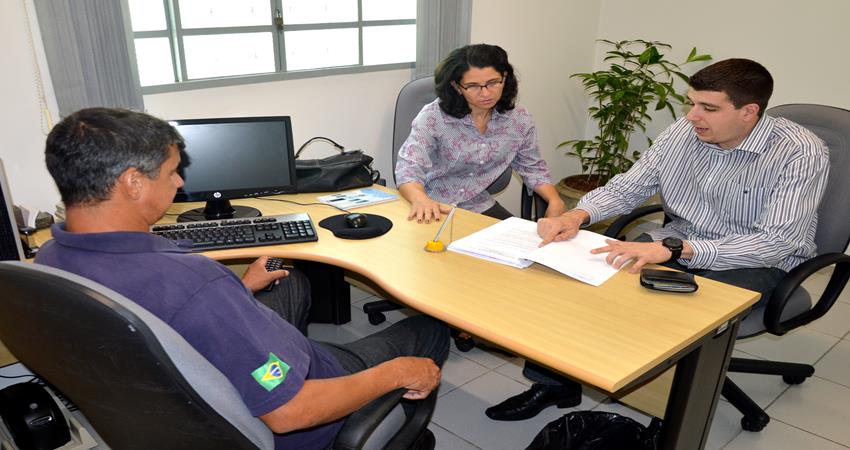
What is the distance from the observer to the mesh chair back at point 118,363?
84cm

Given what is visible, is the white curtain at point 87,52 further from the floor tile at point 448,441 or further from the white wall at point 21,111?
the floor tile at point 448,441

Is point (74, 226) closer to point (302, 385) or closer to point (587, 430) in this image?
point (302, 385)

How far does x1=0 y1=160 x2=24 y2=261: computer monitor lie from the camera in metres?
1.68

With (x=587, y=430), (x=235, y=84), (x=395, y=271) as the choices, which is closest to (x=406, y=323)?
(x=395, y=271)

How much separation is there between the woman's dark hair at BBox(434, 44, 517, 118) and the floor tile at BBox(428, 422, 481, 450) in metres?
1.18

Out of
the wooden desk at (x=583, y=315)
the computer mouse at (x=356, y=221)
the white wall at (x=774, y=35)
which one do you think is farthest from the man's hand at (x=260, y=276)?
the white wall at (x=774, y=35)

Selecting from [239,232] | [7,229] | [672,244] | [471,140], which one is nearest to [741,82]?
[672,244]

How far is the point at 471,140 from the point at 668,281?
1139mm

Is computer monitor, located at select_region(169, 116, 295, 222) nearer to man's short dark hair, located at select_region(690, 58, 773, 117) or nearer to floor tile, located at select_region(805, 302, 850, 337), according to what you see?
man's short dark hair, located at select_region(690, 58, 773, 117)

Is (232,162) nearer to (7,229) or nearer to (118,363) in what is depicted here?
(7,229)

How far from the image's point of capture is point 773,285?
6.64 feet

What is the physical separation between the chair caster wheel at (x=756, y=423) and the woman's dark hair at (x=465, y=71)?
145cm

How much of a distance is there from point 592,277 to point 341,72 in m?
1.92

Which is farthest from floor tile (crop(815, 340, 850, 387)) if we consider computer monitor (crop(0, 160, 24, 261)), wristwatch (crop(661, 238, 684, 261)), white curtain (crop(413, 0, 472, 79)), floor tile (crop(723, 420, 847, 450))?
computer monitor (crop(0, 160, 24, 261))
